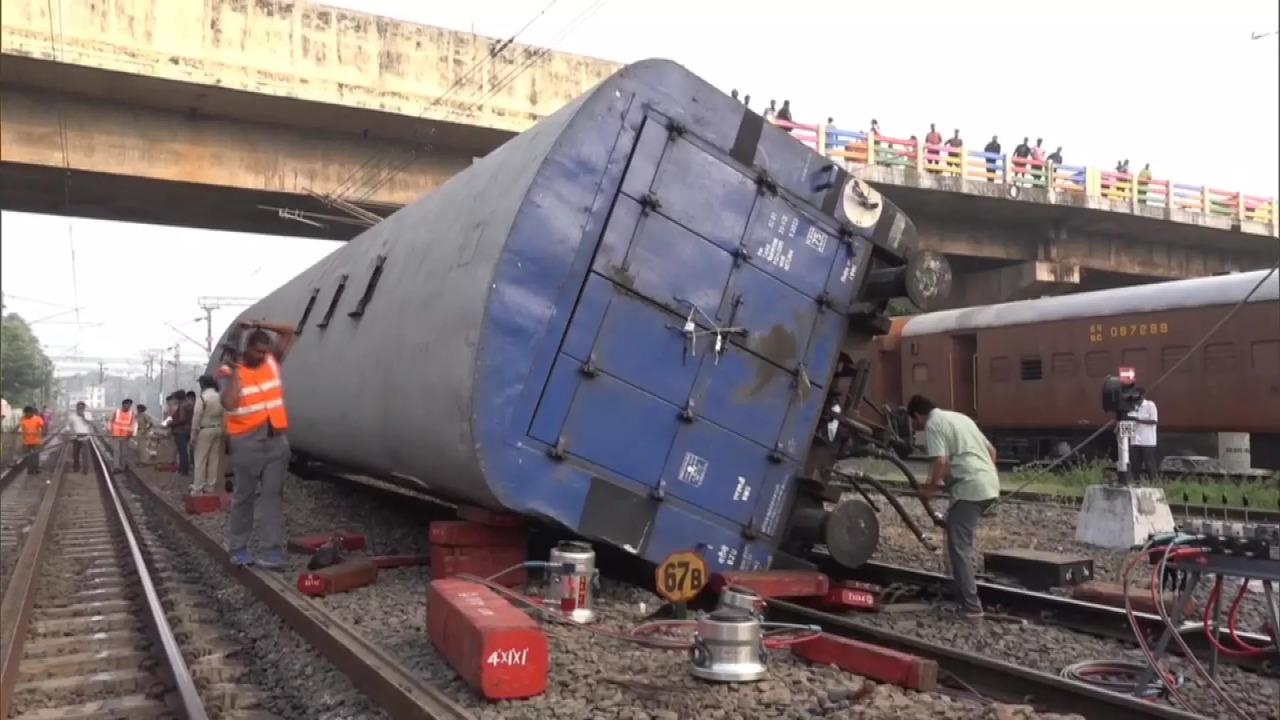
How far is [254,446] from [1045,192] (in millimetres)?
20937

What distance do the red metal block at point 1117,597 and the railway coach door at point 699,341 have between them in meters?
1.97

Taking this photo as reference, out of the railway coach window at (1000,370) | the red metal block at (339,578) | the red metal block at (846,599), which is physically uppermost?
the railway coach window at (1000,370)

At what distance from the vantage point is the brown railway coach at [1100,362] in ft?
43.7

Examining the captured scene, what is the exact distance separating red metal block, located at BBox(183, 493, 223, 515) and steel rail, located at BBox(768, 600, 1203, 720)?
832 cm

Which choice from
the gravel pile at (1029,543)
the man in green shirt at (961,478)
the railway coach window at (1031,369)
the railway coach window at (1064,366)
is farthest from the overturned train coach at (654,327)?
the railway coach window at (1031,369)

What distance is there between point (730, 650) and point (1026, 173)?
21628 millimetres

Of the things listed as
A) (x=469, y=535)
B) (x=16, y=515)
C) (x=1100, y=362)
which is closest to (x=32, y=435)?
(x=16, y=515)

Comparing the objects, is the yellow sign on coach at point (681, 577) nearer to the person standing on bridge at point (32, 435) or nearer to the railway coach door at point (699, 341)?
the railway coach door at point (699, 341)

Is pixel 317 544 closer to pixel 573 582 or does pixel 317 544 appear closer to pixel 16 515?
pixel 573 582

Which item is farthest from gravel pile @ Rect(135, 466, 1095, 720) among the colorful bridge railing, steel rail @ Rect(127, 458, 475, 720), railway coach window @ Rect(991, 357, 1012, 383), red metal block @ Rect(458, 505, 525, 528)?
the colorful bridge railing

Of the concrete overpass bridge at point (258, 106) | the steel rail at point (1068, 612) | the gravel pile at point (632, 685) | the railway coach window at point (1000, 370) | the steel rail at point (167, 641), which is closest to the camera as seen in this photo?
the gravel pile at point (632, 685)

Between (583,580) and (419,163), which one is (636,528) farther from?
(419,163)

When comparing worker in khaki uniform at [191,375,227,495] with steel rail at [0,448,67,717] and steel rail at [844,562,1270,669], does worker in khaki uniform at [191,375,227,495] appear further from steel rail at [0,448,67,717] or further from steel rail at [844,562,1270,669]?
steel rail at [844,562,1270,669]

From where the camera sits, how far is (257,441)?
6855 mm
